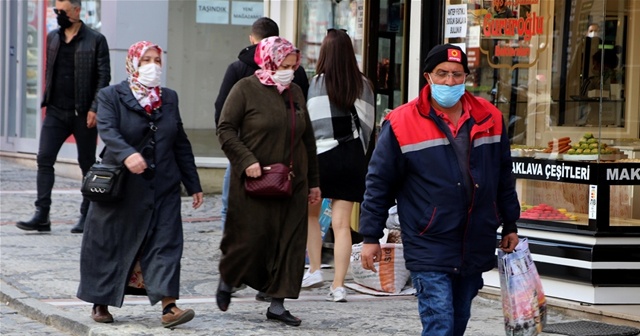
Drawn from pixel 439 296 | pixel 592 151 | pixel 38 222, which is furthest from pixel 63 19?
pixel 439 296

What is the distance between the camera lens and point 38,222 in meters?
11.6

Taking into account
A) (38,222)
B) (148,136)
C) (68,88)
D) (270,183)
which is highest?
(68,88)

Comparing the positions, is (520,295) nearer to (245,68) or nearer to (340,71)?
(340,71)

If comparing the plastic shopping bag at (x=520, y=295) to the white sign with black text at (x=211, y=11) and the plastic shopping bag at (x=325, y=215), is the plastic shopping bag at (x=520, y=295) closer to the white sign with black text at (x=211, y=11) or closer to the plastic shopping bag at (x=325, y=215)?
the plastic shopping bag at (x=325, y=215)

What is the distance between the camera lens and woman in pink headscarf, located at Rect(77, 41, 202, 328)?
7.50 meters

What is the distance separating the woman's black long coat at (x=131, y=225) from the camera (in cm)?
750

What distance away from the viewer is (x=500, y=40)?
9156mm

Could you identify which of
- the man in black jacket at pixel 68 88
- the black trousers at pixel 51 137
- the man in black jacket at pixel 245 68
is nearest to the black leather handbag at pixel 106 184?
the man in black jacket at pixel 245 68

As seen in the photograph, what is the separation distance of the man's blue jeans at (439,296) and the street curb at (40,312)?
8.53 feet

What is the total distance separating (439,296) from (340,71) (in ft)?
11.0

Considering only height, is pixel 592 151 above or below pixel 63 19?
below

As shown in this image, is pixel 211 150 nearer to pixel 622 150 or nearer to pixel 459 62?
pixel 622 150

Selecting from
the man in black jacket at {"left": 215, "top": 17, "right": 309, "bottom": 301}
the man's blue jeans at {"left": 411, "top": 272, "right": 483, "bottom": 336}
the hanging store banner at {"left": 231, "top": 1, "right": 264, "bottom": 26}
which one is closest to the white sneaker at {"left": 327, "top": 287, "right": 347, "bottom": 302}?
the man in black jacket at {"left": 215, "top": 17, "right": 309, "bottom": 301}

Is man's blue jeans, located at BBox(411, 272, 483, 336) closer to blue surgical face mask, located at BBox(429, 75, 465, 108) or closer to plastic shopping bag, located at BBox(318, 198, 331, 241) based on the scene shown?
blue surgical face mask, located at BBox(429, 75, 465, 108)
